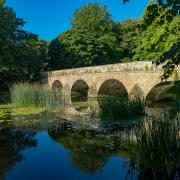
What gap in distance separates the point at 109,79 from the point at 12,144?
33.3 ft

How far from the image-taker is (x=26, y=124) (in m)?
7.96

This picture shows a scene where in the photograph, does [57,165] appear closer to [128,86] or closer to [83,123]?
[83,123]

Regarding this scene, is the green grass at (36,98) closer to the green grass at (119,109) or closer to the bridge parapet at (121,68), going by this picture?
the green grass at (119,109)

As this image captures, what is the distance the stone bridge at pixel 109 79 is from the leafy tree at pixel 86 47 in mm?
4225

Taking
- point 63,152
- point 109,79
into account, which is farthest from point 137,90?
point 63,152

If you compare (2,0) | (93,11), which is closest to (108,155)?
(2,0)

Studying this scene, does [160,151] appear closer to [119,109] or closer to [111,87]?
[119,109]

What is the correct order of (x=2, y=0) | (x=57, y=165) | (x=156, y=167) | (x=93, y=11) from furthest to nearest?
(x=93, y=11) < (x=2, y=0) < (x=57, y=165) < (x=156, y=167)

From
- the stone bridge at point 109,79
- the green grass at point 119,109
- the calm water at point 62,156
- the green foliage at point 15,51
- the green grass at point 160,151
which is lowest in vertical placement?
the calm water at point 62,156

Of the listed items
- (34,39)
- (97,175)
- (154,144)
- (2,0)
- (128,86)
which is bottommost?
(97,175)

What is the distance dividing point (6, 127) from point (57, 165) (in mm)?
3377

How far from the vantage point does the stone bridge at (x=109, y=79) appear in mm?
12281

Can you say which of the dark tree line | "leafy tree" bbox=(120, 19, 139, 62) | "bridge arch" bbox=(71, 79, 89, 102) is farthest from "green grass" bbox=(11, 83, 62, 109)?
"leafy tree" bbox=(120, 19, 139, 62)

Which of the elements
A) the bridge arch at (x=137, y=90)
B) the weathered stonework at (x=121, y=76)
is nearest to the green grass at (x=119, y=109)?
the weathered stonework at (x=121, y=76)
